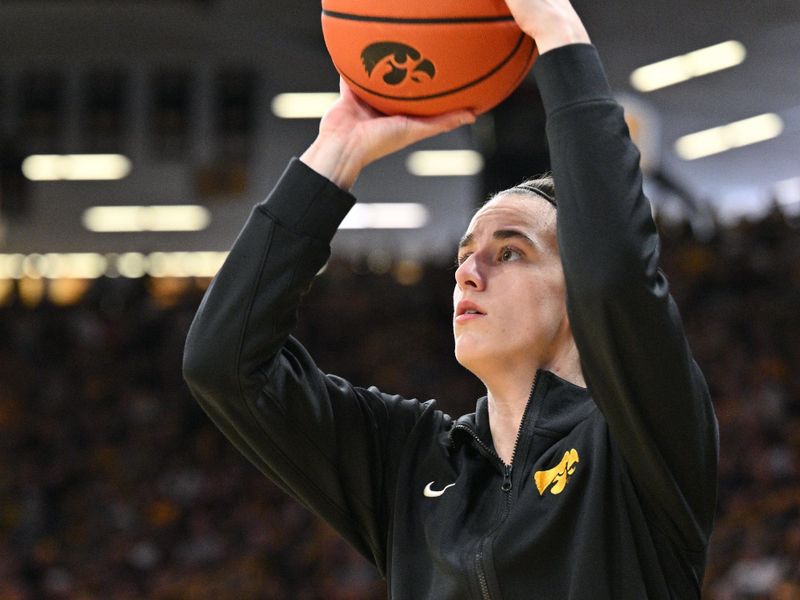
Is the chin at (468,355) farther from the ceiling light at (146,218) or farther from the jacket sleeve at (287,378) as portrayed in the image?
the ceiling light at (146,218)

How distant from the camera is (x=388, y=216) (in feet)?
51.9

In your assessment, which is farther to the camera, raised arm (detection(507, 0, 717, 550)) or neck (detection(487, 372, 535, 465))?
neck (detection(487, 372, 535, 465))

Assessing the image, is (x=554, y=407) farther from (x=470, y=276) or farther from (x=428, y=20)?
(x=428, y=20)

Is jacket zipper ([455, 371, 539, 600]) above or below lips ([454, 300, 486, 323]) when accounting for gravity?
below

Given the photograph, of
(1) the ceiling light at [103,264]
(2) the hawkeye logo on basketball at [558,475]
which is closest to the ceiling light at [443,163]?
(1) the ceiling light at [103,264]

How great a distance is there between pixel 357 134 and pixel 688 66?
9.52 m

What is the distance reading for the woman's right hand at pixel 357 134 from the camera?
203cm

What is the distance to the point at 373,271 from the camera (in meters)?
10.5

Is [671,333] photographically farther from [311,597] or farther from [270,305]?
[311,597]

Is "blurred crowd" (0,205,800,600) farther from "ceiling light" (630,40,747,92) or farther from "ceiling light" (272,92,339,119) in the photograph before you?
"ceiling light" (630,40,747,92)

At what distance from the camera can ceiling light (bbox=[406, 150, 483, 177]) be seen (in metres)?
13.3

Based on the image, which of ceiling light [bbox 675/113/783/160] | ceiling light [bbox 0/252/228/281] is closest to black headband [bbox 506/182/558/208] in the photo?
ceiling light [bbox 675/113/783/160]

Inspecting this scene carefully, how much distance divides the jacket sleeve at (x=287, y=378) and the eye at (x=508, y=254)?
10.3 inches

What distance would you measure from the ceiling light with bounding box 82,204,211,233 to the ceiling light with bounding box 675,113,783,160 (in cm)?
560
